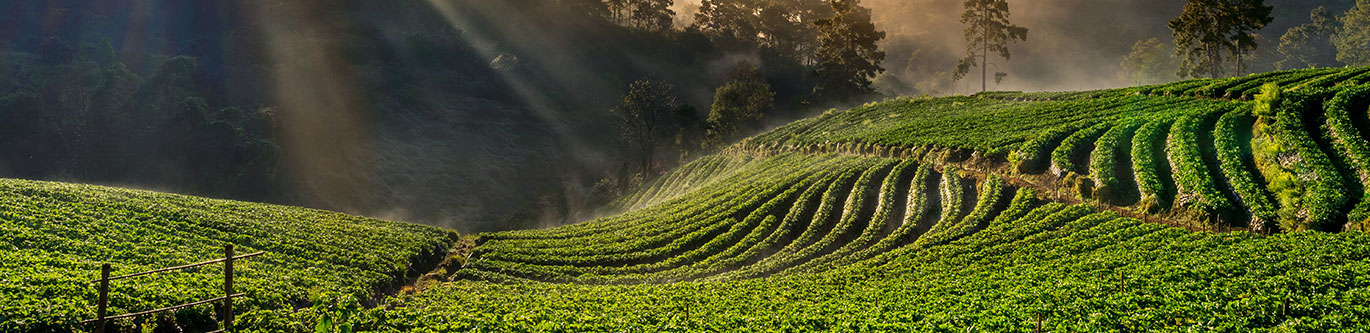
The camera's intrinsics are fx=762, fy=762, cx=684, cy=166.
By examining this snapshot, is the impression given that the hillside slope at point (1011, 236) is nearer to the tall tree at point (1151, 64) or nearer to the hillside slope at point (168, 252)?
the hillside slope at point (168, 252)

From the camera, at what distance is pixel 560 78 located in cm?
12606

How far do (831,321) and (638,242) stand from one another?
917 inches

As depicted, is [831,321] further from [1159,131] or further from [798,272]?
[1159,131]

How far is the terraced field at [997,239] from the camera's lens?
21.8m

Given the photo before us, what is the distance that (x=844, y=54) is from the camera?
108000 mm

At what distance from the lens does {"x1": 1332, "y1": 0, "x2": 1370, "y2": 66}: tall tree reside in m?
140

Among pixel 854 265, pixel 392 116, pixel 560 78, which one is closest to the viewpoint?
pixel 854 265

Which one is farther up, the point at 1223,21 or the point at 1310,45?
the point at 1310,45

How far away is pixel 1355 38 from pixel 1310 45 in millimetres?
15648

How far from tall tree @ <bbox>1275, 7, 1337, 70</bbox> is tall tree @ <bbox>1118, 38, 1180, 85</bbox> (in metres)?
18.7

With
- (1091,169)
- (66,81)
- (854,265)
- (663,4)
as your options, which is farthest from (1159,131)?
(663,4)

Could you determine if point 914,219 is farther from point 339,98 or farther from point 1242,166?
point 339,98

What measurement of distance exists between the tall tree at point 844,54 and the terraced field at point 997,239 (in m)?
44.2

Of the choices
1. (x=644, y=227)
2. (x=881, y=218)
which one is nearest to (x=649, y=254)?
(x=644, y=227)
